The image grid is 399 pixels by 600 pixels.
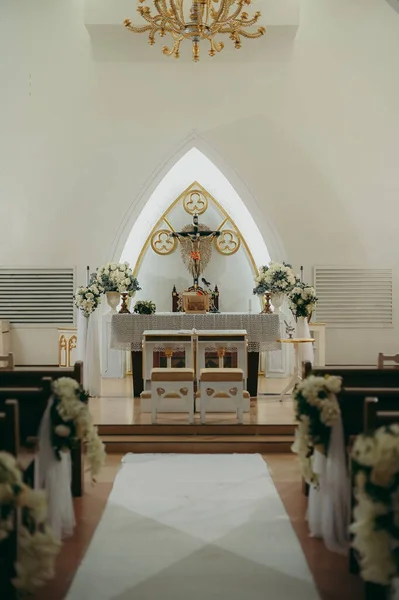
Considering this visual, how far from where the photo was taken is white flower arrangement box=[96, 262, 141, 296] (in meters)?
9.63

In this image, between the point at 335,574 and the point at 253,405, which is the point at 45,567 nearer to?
the point at 335,574

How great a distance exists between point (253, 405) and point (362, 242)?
4336 millimetres

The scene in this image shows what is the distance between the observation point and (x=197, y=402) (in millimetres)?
8594

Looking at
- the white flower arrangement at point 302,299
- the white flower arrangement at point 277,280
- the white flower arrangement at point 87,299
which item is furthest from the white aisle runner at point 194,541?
the white flower arrangement at point 277,280

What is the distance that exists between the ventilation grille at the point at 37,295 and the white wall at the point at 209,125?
24.3 inches

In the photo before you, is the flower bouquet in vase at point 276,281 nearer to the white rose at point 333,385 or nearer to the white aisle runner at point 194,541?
the white aisle runner at point 194,541

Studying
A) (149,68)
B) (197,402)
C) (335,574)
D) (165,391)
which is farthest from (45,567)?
(149,68)

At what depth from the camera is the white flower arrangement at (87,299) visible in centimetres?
922

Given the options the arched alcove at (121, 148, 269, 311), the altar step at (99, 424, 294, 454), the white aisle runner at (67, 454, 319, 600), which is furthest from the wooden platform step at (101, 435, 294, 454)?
the arched alcove at (121, 148, 269, 311)

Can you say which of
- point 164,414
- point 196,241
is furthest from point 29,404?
point 196,241

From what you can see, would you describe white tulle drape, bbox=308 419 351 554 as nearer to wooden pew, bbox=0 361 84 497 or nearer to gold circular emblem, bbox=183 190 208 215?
wooden pew, bbox=0 361 84 497

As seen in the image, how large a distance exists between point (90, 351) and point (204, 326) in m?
1.44

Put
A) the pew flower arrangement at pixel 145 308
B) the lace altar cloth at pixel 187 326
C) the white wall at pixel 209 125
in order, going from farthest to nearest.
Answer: the white wall at pixel 209 125 < the pew flower arrangement at pixel 145 308 < the lace altar cloth at pixel 187 326

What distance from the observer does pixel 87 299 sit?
9227 millimetres
